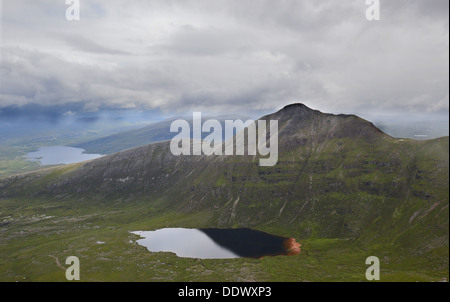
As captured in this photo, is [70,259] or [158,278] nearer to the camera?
[158,278]

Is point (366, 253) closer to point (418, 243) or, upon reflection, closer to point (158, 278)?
point (418, 243)
